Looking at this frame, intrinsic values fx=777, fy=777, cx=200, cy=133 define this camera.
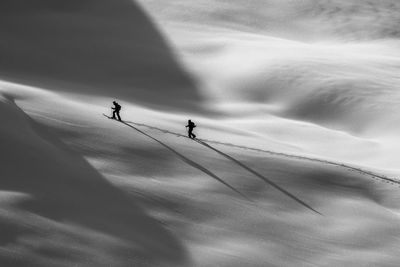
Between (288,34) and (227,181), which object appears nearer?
(227,181)

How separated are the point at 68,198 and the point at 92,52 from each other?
1536 cm

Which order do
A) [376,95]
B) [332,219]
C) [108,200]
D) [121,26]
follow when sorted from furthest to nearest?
1. [121,26]
2. [376,95]
3. [332,219]
4. [108,200]

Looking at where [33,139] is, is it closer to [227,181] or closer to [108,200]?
[108,200]

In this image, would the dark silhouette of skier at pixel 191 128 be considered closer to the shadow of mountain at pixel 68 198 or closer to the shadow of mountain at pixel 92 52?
the shadow of mountain at pixel 68 198

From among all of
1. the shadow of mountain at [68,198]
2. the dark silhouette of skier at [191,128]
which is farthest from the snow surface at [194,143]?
the dark silhouette of skier at [191,128]

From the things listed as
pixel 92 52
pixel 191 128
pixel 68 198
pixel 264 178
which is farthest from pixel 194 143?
pixel 92 52

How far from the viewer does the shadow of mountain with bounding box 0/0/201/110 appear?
2194 centimetres

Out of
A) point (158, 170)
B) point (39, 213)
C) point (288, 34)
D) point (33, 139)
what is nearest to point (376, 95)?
point (288, 34)

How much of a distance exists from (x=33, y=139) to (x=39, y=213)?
257 centimetres

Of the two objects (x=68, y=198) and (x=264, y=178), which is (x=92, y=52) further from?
(x=68, y=198)

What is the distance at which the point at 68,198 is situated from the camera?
421 inches

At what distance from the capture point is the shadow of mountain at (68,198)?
9.88m

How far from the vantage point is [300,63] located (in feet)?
77.8

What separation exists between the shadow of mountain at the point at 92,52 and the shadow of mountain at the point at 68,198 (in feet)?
27.4
